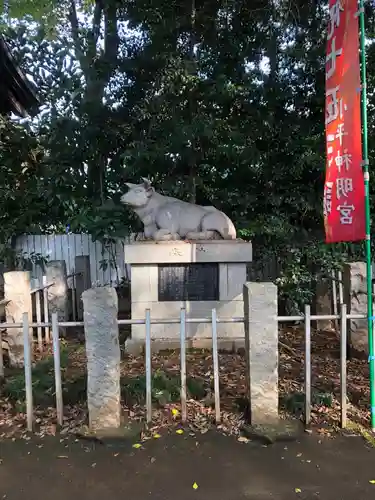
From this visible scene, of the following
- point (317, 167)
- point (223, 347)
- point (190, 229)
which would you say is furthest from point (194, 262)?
point (317, 167)

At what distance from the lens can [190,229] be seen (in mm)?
6125

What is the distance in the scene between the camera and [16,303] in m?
5.28

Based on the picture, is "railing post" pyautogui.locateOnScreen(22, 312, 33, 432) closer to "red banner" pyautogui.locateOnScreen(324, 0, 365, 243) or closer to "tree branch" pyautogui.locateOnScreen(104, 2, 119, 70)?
"red banner" pyautogui.locateOnScreen(324, 0, 365, 243)

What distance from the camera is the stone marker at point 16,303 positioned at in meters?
5.29

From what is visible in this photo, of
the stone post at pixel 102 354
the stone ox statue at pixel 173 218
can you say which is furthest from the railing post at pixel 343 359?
the stone ox statue at pixel 173 218

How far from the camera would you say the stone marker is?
529 centimetres

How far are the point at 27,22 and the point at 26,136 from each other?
2618 millimetres

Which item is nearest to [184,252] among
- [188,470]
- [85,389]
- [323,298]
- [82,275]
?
[85,389]

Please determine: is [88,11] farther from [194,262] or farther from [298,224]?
[194,262]

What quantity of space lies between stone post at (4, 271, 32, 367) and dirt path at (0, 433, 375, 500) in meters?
2.10

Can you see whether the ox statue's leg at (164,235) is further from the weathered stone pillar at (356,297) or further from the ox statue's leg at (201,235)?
the weathered stone pillar at (356,297)

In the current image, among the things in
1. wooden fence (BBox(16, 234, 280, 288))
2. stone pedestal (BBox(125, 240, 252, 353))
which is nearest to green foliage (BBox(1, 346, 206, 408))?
stone pedestal (BBox(125, 240, 252, 353))

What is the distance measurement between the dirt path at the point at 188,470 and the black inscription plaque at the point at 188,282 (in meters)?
2.64

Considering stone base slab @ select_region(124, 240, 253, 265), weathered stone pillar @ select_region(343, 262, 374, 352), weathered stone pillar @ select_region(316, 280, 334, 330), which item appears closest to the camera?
weathered stone pillar @ select_region(343, 262, 374, 352)
